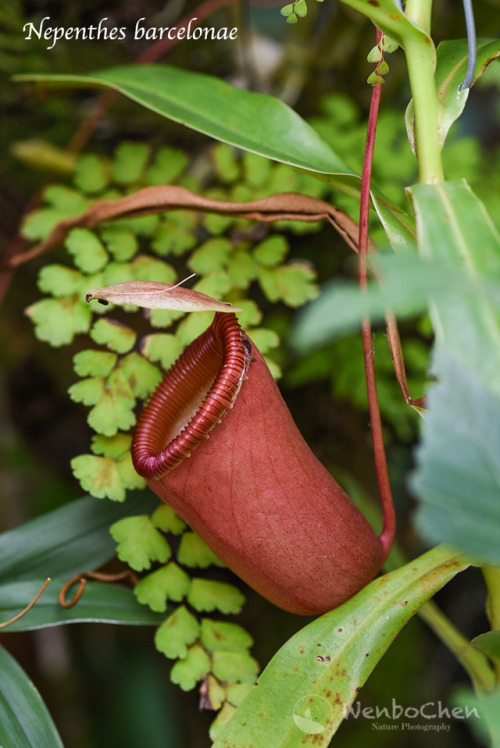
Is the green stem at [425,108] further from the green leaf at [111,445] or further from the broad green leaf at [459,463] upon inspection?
the green leaf at [111,445]

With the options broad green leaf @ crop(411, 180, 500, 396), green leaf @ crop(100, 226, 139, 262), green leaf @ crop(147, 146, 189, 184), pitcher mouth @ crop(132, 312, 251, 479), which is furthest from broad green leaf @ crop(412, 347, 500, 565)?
green leaf @ crop(147, 146, 189, 184)

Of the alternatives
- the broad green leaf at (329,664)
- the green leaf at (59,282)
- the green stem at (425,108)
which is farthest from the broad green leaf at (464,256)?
the green leaf at (59,282)

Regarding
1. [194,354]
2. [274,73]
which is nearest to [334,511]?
[194,354]

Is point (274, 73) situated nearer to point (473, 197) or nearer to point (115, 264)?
point (115, 264)

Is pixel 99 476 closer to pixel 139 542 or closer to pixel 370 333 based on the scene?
pixel 139 542

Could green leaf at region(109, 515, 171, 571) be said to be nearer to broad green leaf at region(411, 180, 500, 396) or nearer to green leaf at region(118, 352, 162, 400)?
green leaf at region(118, 352, 162, 400)
